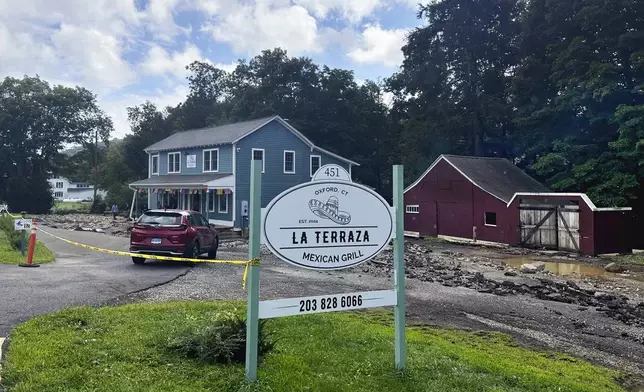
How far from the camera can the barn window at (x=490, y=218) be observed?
27.9 m

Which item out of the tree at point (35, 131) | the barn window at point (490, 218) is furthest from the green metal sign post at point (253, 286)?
the tree at point (35, 131)

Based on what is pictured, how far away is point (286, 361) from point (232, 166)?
2672 cm

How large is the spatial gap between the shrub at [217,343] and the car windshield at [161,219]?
9.51 m

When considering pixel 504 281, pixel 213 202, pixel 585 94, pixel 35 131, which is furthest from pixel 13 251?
pixel 35 131

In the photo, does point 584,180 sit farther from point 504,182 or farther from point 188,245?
point 188,245

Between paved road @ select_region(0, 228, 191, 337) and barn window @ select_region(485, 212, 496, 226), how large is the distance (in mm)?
18921

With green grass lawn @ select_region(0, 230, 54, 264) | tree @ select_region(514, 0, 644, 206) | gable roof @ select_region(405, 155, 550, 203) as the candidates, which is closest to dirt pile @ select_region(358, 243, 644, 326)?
gable roof @ select_region(405, 155, 550, 203)

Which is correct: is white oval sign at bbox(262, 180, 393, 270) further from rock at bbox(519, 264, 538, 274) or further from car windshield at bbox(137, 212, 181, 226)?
rock at bbox(519, 264, 538, 274)

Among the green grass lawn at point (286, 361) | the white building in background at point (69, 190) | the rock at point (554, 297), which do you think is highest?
the white building in background at point (69, 190)

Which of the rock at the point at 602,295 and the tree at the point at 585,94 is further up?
the tree at the point at 585,94

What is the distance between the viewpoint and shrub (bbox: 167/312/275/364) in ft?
16.1

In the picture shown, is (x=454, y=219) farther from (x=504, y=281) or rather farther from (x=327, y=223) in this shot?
(x=327, y=223)

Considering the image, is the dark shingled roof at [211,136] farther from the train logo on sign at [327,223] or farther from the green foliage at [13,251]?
the train logo on sign at [327,223]

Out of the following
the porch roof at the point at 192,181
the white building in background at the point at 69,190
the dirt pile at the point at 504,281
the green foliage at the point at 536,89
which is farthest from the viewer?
the white building in background at the point at 69,190
